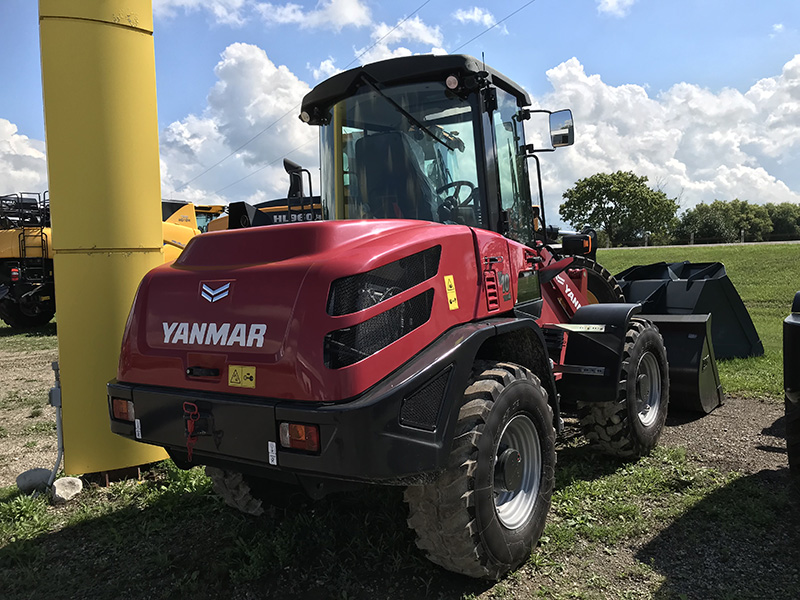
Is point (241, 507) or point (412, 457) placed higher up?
point (412, 457)

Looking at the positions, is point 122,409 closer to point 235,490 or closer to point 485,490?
point 235,490

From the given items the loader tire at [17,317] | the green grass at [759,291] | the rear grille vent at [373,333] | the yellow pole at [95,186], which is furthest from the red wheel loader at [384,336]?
the loader tire at [17,317]

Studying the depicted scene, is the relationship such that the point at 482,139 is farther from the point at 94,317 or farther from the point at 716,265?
the point at 716,265

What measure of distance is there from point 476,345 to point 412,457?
61 centimetres

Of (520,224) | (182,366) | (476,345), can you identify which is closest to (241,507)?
(182,366)

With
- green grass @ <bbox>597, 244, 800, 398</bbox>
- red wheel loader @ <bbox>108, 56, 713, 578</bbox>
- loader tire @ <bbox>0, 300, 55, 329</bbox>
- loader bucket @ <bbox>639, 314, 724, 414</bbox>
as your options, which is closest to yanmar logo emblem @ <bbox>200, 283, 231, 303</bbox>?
red wheel loader @ <bbox>108, 56, 713, 578</bbox>

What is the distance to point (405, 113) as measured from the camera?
136 inches

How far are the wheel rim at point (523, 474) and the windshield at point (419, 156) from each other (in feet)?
3.80

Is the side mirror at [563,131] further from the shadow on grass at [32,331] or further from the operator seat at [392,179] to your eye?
the shadow on grass at [32,331]

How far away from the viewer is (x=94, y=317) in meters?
4.25

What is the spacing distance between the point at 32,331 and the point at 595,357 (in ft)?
44.4

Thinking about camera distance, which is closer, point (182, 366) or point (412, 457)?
point (412, 457)

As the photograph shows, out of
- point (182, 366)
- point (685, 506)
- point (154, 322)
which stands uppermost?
point (154, 322)

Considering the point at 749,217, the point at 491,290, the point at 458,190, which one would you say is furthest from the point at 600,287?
the point at 749,217
